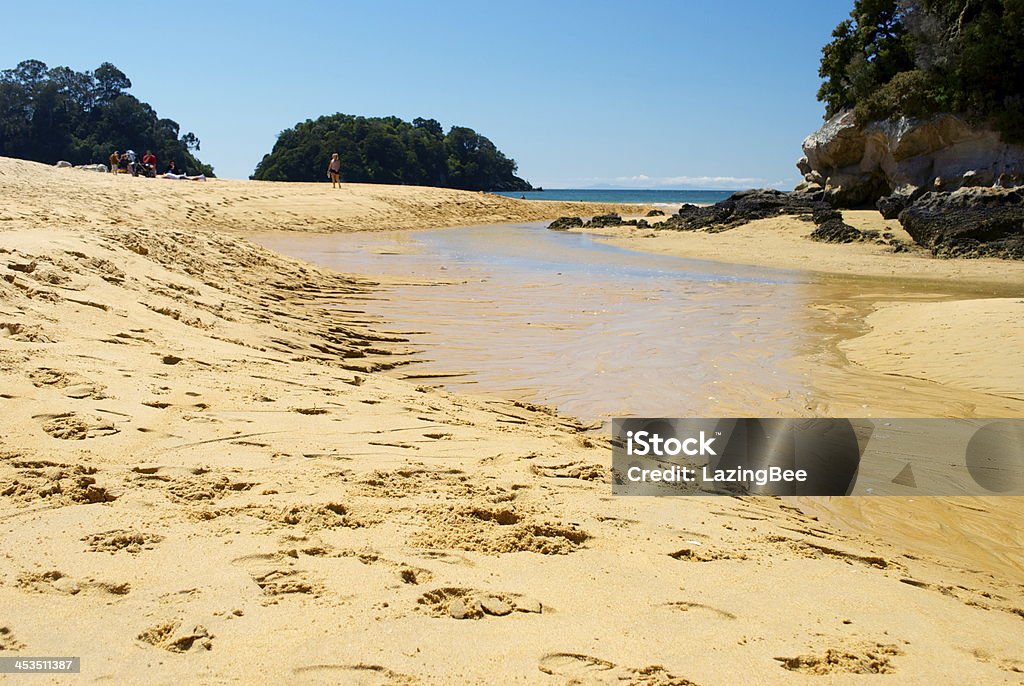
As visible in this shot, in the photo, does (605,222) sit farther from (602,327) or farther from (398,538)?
(398,538)

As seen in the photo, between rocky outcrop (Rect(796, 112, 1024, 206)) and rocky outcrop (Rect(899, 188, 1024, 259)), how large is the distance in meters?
0.99

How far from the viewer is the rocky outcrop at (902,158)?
59.6 ft

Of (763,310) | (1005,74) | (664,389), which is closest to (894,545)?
(664,389)

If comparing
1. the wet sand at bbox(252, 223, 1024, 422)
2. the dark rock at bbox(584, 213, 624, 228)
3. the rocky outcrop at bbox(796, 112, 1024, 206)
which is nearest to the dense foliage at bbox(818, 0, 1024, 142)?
the rocky outcrop at bbox(796, 112, 1024, 206)

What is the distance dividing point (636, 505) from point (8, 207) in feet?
34.9

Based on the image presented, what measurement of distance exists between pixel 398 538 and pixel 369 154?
227ft

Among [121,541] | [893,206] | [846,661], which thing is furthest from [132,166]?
[846,661]

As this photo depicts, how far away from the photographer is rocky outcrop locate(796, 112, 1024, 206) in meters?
Result: 18.2

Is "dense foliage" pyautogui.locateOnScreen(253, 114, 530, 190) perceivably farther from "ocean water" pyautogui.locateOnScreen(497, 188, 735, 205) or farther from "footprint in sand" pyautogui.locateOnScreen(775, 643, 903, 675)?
"footprint in sand" pyautogui.locateOnScreen(775, 643, 903, 675)

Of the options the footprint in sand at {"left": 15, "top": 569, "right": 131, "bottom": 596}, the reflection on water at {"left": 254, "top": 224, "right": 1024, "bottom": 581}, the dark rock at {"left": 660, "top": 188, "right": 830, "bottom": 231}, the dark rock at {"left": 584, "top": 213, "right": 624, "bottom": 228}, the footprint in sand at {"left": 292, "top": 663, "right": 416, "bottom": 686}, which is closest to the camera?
the footprint in sand at {"left": 292, "top": 663, "right": 416, "bottom": 686}

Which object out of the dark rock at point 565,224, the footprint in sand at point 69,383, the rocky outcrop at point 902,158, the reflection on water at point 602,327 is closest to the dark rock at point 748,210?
the rocky outcrop at point 902,158

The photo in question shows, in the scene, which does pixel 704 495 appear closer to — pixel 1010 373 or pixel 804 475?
pixel 804 475

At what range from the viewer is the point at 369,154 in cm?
6906

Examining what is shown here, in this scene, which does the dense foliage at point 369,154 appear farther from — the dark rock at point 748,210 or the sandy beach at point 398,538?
the sandy beach at point 398,538
